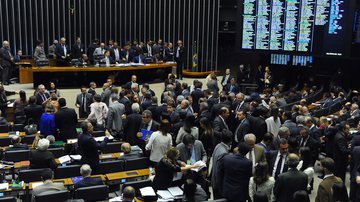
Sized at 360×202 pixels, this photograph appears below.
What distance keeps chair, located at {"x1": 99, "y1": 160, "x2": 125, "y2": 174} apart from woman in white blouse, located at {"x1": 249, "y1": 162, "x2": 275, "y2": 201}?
250cm

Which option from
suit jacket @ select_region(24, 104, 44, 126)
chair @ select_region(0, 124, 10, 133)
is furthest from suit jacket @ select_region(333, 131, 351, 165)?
chair @ select_region(0, 124, 10, 133)

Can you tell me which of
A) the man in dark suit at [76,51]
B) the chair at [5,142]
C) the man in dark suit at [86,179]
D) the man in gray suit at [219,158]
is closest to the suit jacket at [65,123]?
the chair at [5,142]

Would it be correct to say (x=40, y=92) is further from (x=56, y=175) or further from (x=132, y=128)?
(x=56, y=175)

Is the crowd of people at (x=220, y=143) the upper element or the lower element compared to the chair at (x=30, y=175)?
upper

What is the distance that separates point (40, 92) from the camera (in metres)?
11.4

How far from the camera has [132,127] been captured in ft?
30.2

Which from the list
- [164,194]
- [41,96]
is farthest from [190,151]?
[41,96]

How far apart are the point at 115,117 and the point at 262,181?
4.86 meters

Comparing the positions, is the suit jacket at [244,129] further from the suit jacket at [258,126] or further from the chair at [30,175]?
the chair at [30,175]

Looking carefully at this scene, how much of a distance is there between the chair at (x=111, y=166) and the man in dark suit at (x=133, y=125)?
5.55 ft

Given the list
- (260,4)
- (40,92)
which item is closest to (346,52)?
(260,4)

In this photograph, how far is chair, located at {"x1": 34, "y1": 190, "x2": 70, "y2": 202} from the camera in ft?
19.6

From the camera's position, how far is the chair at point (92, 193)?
250 inches

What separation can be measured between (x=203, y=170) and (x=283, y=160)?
1.22m
